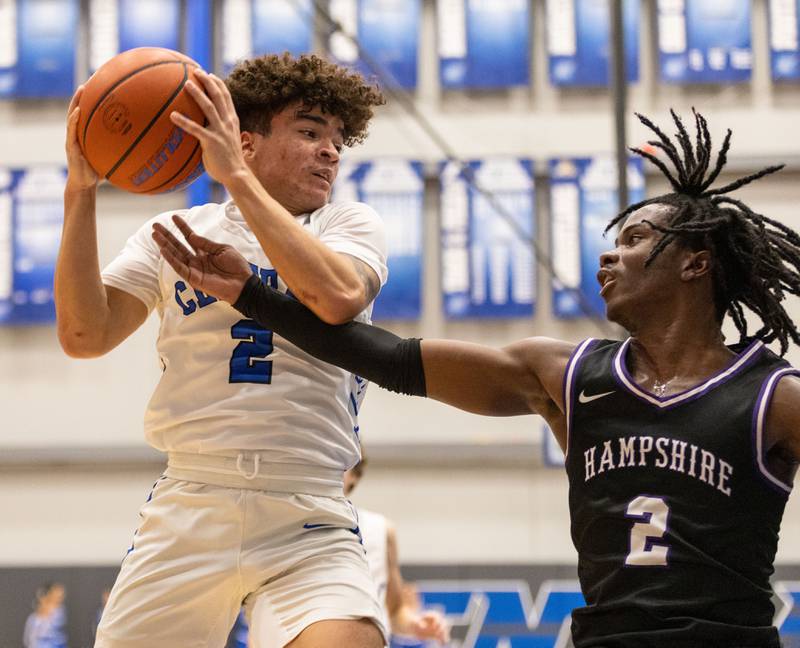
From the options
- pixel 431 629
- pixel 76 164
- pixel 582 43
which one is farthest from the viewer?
pixel 582 43

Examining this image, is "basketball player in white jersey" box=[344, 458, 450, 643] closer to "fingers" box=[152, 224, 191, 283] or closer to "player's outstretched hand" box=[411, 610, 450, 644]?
"player's outstretched hand" box=[411, 610, 450, 644]

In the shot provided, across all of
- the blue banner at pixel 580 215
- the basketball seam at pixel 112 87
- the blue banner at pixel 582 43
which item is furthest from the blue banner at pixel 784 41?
the basketball seam at pixel 112 87

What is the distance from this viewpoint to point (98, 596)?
8.50 m

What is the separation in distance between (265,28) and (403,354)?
7.12 metres

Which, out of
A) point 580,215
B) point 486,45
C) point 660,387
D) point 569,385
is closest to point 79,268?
point 569,385

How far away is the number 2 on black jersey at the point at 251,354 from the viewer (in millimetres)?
2859

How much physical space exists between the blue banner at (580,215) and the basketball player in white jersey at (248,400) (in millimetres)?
5910

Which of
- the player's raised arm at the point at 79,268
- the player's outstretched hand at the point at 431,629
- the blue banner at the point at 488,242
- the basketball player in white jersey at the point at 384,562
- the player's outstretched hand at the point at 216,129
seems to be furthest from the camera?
the blue banner at the point at 488,242

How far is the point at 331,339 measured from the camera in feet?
9.02

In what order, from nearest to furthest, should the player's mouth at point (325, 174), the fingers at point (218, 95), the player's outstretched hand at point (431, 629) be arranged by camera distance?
the fingers at point (218, 95), the player's mouth at point (325, 174), the player's outstretched hand at point (431, 629)

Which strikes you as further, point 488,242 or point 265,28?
point 265,28

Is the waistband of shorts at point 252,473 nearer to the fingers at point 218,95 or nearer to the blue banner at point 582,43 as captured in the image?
the fingers at point 218,95

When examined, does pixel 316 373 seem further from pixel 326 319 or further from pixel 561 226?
pixel 561 226

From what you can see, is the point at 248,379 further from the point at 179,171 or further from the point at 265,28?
the point at 265,28
